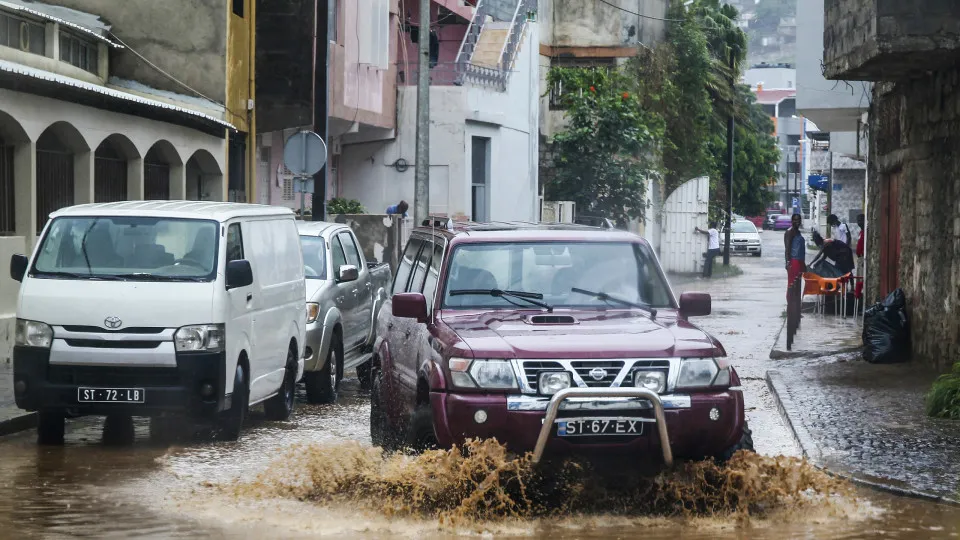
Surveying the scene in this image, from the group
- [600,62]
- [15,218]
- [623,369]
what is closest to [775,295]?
[600,62]

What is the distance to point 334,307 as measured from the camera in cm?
1510

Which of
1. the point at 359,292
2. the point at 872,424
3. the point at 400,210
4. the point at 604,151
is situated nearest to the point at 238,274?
the point at 359,292

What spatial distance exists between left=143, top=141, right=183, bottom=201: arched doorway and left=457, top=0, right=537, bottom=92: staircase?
14339 millimetres

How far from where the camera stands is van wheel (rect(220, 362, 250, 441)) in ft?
38.2

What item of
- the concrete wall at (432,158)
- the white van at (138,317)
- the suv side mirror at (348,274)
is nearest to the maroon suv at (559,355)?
the white van at (138,317)

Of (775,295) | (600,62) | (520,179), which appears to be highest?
(600,62)

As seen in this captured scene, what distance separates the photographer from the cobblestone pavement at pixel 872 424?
10.1 metres

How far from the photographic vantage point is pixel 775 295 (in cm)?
3541

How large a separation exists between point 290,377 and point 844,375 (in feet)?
21.4

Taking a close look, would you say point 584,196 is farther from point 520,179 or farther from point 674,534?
point 674,534

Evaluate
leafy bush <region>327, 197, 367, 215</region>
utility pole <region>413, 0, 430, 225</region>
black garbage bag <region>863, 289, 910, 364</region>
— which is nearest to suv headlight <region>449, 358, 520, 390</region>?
black garbage bag <region>863, 289, 910, 364</region>

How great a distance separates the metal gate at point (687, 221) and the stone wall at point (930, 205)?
28.3 metres

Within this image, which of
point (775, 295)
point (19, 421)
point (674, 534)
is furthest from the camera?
point (775, 295)

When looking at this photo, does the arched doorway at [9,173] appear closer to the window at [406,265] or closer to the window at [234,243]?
the window at [234,243]
